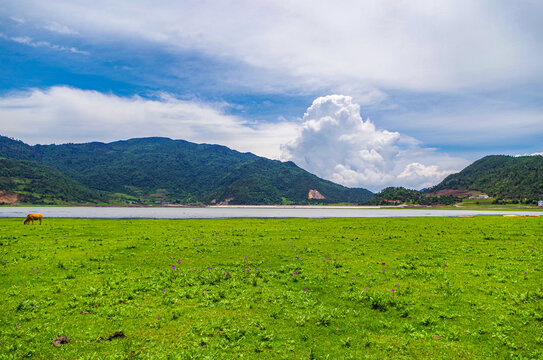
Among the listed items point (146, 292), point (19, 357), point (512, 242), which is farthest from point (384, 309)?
point (512, 242)

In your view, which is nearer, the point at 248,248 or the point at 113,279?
the point at 113,279

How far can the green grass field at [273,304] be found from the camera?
37.8 feet

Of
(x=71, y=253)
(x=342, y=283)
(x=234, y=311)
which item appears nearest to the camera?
(x=234, y=311)

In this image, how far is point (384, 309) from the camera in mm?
15234

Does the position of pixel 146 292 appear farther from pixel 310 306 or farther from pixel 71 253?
pixel 71 253

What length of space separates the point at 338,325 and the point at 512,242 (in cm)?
2900

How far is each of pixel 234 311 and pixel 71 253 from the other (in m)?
19.8

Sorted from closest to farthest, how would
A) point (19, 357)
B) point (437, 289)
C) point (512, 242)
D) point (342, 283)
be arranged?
point (19, 357), point (437, 289), point (342, 283), point (512, 242)

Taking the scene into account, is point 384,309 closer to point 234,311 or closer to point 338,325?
point 338,325

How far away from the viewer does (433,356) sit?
35.7ft

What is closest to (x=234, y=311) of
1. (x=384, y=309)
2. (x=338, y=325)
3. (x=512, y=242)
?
(x=338, y=325)

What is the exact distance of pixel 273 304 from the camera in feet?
53.4

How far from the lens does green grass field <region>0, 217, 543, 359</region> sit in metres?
11.5

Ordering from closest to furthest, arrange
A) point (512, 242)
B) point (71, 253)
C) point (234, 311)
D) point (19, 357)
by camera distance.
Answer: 1. point (19, 357)
2. point (234, 311)
3. point (71, 253)
4. point (512, 242)
